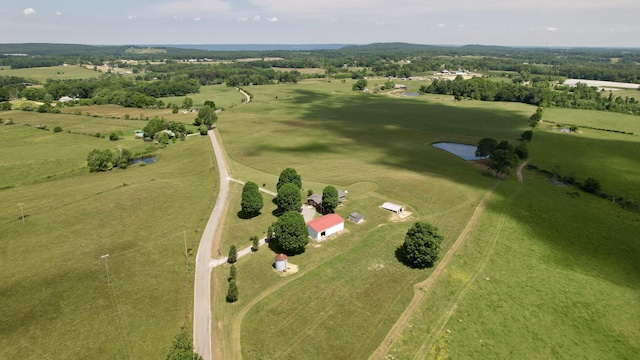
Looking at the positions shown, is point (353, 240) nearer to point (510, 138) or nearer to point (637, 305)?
point (637, 305)

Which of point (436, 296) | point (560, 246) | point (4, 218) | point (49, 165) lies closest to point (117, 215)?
point (4, 218)

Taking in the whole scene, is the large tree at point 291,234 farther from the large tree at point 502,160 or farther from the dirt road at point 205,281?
the large tree at point 502,160

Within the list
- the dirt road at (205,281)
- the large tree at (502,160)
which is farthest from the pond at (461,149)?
the dirt road at (205,281)

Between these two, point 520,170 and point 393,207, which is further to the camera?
point 520,170

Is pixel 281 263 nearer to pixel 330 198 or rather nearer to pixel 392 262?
pixel 392 262

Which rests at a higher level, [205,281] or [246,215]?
[246,215]

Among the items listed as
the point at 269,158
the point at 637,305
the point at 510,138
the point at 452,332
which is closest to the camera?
the point at 452,332

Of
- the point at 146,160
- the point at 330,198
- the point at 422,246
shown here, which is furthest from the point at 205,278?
the point at 146,160
